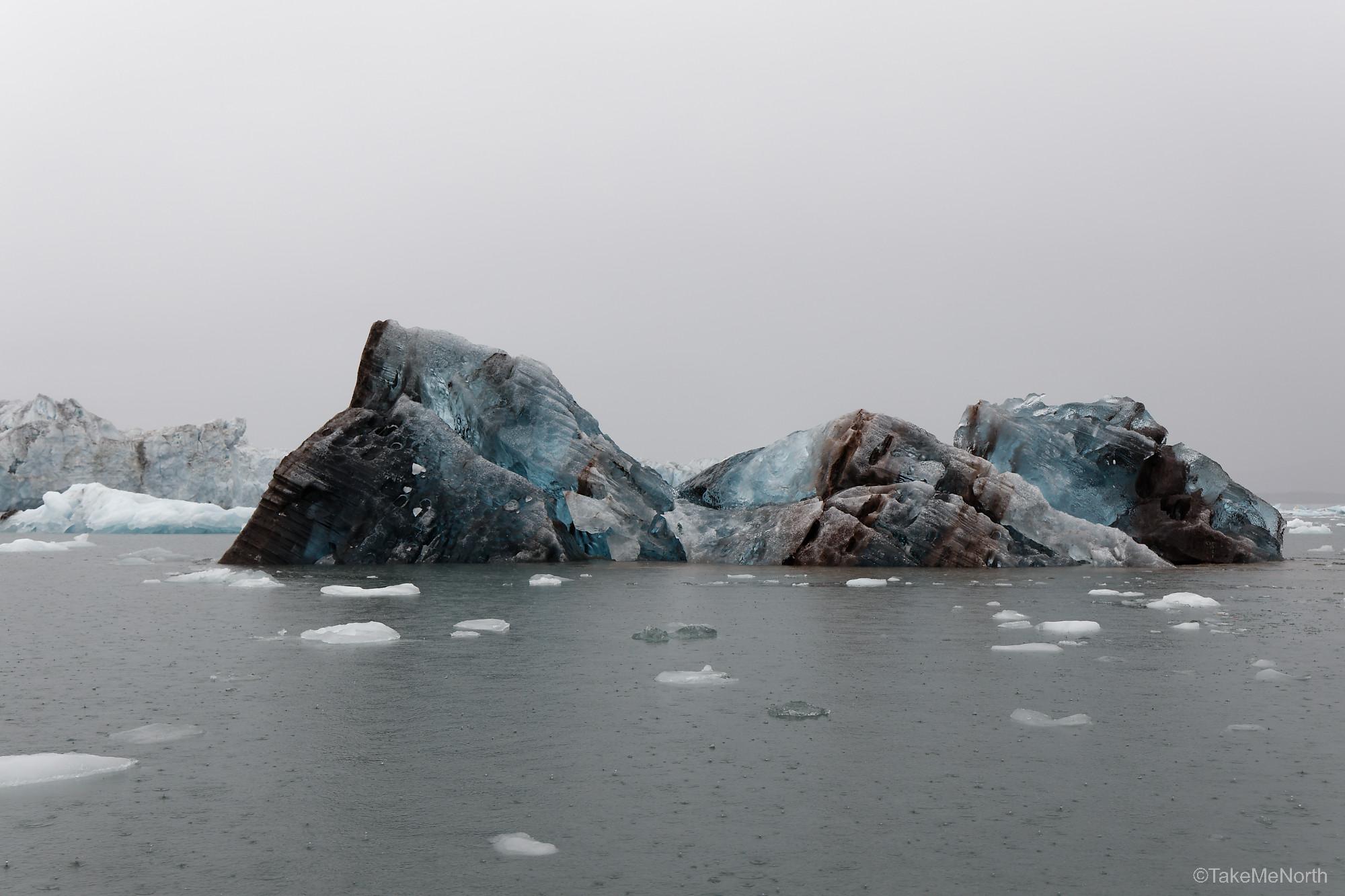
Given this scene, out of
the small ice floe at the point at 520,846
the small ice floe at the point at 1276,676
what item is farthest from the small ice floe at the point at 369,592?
the small ice floe at the point at 1276,676

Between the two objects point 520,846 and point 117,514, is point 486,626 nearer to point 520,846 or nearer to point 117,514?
point 520,846

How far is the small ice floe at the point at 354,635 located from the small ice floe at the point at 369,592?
3.78m

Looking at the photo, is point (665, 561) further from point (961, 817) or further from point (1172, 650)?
point (961, 817)

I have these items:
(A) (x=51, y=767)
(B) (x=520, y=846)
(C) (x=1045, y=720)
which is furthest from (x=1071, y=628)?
(A) (x=51, y=767)

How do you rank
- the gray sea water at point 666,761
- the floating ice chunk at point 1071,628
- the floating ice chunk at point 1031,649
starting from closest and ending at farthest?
the gray sea water at point 666,761, the floating ice chunk at point 1031,649, the floating ice chunk at point 1071,628

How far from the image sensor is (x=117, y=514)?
128ft

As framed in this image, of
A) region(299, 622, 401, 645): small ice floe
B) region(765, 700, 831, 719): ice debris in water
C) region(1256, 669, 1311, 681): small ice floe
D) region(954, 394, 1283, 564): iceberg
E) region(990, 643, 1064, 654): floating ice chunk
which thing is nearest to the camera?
region(765, 700, 831, 719): ice debris in water

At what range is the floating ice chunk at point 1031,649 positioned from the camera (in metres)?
7.66

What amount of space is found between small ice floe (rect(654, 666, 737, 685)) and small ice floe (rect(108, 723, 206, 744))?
2.92 meters

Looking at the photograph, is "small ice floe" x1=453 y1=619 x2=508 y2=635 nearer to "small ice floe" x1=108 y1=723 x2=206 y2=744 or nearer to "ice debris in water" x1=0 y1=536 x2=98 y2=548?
"small ice floe" x1=108 y1=723 x2=206 y2=744

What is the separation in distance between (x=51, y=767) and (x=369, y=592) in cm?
807

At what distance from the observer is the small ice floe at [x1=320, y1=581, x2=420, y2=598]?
12.1 metres

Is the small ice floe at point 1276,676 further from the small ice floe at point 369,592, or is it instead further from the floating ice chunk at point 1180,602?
the small ice floe at point 369,592

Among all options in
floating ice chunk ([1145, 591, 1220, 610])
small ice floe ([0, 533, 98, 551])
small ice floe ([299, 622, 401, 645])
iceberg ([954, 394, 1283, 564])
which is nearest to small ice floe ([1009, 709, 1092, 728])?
small ice floe ([299, 622, 401, 645])
